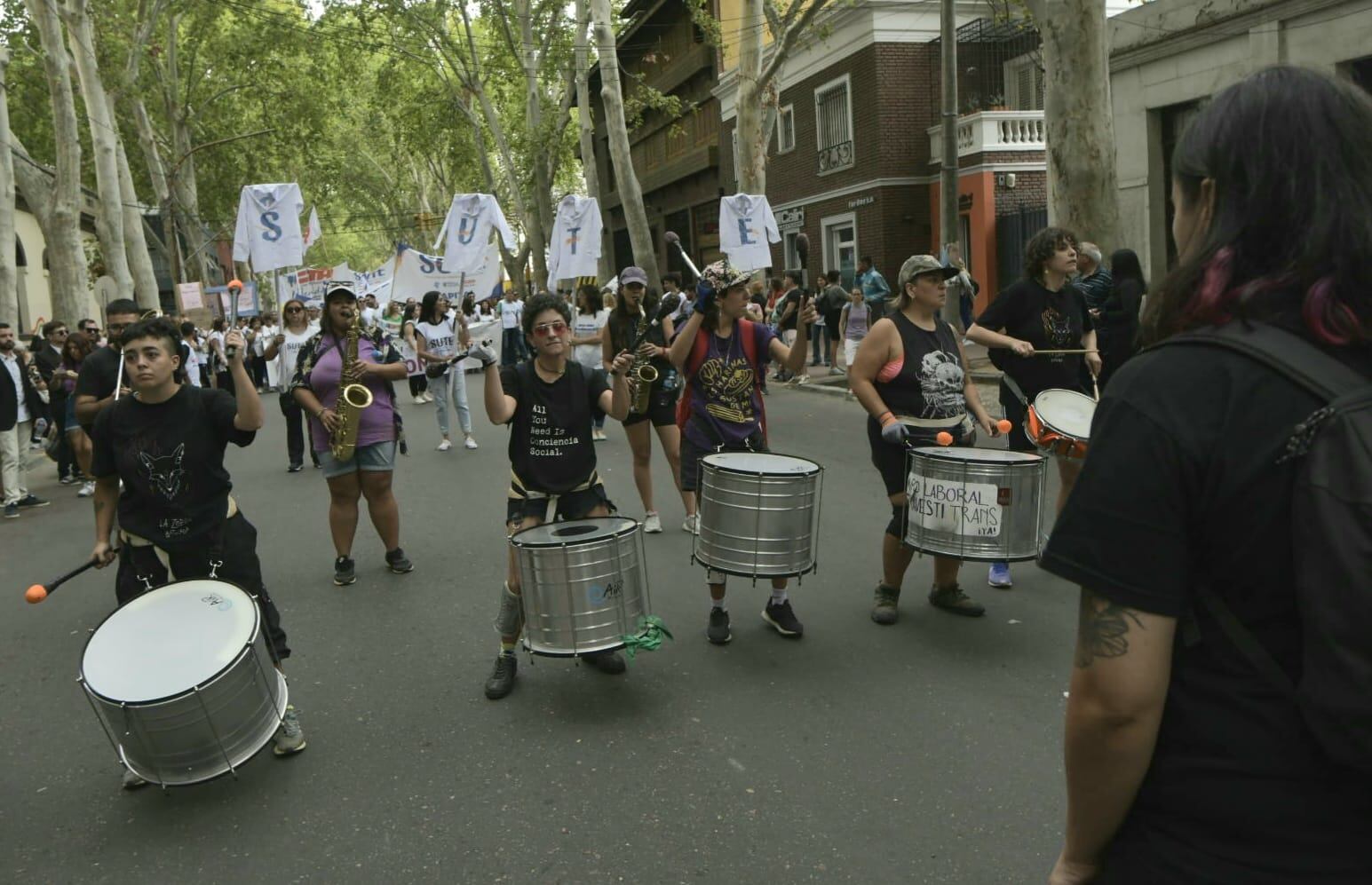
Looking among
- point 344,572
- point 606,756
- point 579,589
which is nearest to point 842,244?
point 344,572

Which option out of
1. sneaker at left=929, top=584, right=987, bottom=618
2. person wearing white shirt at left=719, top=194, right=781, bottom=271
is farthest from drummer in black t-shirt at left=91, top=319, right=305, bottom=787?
person wearing white shirt at left=719, top=194, right=781, bottom=271

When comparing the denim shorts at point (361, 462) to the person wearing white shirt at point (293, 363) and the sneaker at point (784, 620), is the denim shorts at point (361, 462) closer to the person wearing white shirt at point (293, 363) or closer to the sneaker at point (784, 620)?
the sneaker at point (784, 620)

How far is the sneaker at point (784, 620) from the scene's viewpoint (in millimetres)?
5660

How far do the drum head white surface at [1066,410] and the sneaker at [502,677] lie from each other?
285 centimetres

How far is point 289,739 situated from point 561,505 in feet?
5.00

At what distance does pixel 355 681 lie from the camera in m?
5.39

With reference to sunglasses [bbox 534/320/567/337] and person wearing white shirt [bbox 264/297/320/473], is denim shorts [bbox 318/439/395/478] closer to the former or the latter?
sunglasses [bbox 534/320/567/337]

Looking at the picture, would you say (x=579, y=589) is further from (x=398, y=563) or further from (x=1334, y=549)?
(x=1334, y=549)

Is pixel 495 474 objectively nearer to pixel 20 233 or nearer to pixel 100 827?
pixel 100 827

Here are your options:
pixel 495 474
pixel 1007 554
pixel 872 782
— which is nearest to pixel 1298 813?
pixel 872 782

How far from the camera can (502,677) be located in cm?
512

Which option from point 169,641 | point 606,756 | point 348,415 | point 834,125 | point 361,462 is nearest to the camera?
point 169,641

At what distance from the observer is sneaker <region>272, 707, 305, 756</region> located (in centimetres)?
454

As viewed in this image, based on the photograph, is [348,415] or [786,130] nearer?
[348,415]
